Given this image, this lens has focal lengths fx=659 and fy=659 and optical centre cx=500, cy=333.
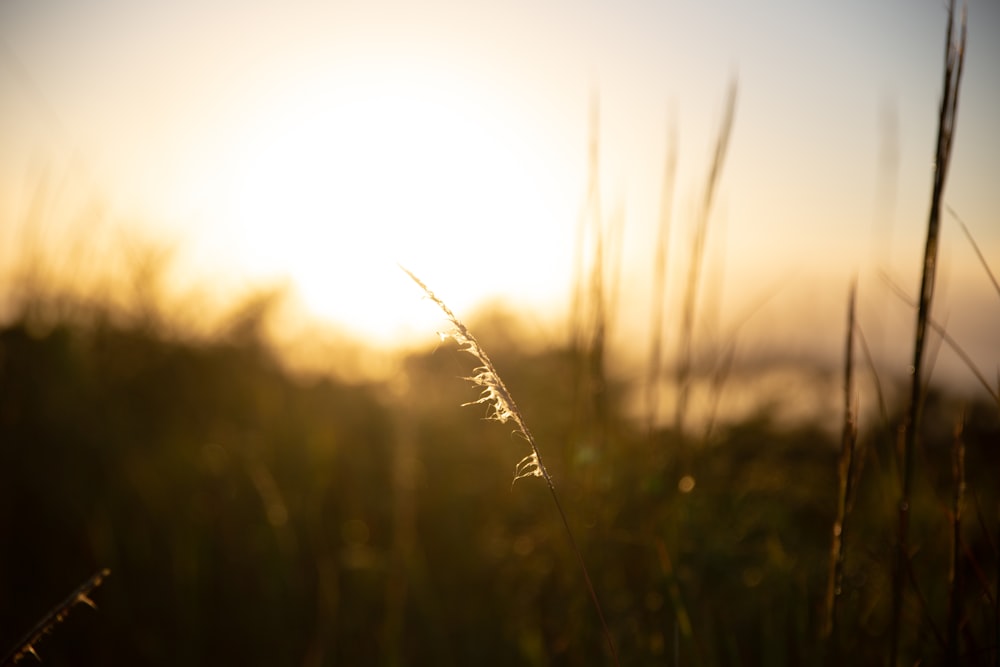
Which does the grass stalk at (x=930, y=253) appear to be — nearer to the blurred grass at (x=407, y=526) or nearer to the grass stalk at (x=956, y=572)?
the grass stalk at (x=956, y=572)

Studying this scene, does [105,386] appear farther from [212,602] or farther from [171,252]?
[212,602]

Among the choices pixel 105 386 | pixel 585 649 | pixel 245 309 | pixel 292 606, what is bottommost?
pixel 292 606

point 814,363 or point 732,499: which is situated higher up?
point 814,363

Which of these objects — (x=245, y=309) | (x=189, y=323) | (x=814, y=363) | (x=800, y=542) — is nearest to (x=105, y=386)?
(x=189, y=323)

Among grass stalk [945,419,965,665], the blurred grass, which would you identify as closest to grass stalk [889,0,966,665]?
grass stalk [945,419,965,665]

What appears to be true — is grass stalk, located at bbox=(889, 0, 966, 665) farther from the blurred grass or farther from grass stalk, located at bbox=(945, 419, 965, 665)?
the blurred grass

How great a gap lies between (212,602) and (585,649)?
108 centimetres

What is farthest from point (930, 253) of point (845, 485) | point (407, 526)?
point (407, 526)

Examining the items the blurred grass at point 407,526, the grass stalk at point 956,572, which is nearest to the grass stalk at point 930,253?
the grass stalk at point 956,572

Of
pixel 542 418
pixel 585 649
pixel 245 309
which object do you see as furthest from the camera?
pixel 245 309

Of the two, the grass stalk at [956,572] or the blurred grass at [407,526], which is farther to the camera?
the blurred grass at [407,526]

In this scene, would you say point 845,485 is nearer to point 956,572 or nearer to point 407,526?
point 956,572

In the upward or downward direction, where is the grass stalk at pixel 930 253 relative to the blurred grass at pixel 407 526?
upward

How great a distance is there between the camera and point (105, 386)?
244cm
